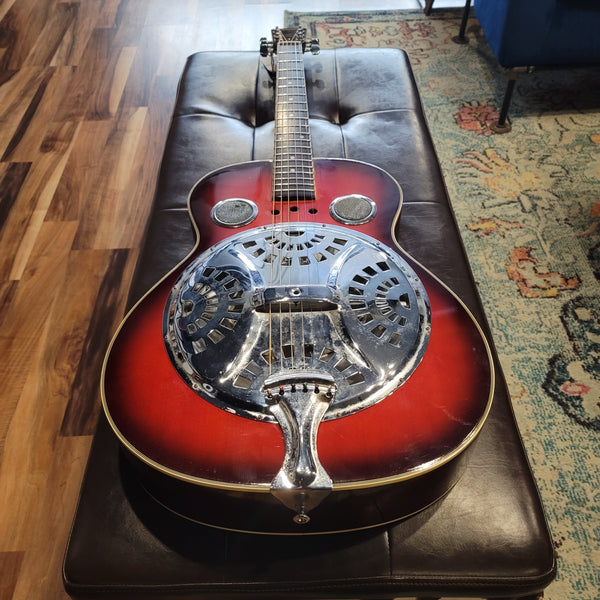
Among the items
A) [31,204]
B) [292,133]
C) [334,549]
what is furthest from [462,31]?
[334,549]

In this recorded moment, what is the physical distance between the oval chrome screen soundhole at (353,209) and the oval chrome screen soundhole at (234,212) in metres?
0.17

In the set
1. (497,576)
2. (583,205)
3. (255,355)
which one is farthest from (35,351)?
(583,205)

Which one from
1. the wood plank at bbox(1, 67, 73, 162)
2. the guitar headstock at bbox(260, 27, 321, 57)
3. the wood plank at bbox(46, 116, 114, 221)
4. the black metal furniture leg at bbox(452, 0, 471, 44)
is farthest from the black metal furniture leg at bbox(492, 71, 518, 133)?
the wood plank at bbox(1, 67, 73, 162)

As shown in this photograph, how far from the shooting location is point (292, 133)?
1.33m

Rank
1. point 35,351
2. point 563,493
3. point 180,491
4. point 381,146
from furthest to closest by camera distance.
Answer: point 35,351 < point 381,146 < point 563,493 < point 180,491

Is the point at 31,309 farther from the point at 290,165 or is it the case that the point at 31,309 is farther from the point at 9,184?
the point at 290,165

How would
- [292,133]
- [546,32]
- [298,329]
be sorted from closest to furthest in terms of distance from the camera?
[298,329]
[292,133]
[546,32]

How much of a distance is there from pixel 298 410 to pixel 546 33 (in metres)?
1.76

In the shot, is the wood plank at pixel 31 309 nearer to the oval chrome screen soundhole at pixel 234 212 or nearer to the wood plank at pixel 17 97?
the wood plank at pixel 17 97

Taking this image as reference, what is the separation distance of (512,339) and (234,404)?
95cm

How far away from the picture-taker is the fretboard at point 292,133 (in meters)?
1.19

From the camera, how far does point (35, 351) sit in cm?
153

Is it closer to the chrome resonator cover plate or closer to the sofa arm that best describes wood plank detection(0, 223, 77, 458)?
the chrome resonator cover plate

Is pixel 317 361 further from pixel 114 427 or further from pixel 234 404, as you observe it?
pixel 114 427
